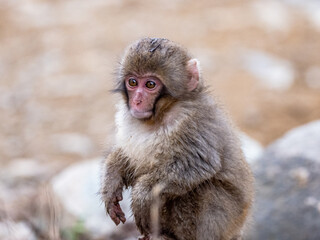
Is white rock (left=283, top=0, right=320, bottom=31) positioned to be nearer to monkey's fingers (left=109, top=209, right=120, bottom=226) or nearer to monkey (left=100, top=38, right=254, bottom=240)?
monkey (left=100, top=38, right=254, bottom=240)

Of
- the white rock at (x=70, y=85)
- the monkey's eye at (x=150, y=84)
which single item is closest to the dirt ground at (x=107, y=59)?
the white rock at (x=70, y=85)

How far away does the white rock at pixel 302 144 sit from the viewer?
25.7 feet

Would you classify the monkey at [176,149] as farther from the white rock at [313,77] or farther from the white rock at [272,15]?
the white rock at [272,15]

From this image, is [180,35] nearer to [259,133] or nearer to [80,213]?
[259,133]

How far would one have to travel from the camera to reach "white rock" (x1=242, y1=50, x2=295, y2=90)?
14.2 metres

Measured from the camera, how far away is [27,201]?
9.04 m

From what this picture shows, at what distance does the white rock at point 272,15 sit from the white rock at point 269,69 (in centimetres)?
156

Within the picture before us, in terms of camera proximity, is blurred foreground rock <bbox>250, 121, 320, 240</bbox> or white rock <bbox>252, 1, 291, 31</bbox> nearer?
blurred foreground rock <bbox>250, 121, 320, 240</bbox>

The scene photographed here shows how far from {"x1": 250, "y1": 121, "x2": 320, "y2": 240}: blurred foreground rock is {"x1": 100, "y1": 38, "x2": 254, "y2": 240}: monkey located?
6.51ft

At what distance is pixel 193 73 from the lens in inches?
220

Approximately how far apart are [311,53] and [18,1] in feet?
21.4

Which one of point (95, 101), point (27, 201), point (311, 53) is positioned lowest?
point (27, 201)

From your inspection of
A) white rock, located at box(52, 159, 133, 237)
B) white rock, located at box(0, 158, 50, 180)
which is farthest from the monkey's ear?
white rock, located at box(0, 158, 50, 180)

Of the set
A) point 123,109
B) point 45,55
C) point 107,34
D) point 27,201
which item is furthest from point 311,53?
point 123,109
